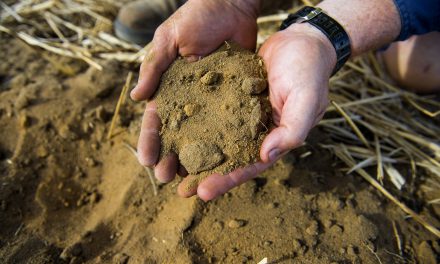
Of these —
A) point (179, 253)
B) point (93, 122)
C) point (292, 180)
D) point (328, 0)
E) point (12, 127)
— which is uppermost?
point (328, 0)

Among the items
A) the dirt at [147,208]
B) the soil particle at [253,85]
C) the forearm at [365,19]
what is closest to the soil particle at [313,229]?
the dirt at [147,208]

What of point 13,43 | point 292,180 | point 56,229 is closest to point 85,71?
point 13,43

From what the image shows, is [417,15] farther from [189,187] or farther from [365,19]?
[189,187]

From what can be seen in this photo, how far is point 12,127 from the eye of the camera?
226cm

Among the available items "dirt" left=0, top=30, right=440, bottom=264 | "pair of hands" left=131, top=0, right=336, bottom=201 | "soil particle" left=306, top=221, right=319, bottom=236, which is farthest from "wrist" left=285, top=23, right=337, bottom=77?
"soil particle" left=306, top=221, right=319, bottom=236

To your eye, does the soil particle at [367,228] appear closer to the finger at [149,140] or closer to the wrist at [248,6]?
the finger at [149,140]

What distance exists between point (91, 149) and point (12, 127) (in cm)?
52

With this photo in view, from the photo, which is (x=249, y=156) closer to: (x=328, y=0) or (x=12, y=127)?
(x=328, y=0)

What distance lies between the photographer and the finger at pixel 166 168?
1.63m

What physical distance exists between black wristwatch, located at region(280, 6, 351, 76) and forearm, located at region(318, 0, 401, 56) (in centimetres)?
4

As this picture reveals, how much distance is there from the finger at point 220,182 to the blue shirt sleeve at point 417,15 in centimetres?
111

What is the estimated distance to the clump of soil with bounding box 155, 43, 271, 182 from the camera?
1611 millimetres

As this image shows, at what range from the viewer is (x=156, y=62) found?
5.74 feet

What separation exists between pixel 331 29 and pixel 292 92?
1.55ft
